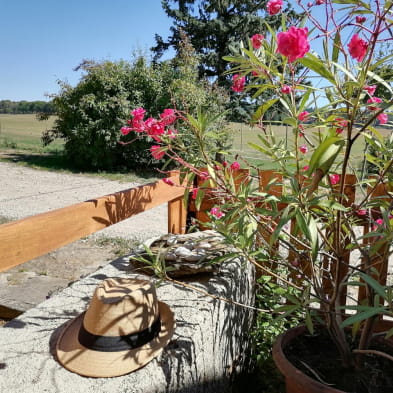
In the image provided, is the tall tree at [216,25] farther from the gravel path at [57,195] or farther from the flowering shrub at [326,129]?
the flowering shrub at [326,129]

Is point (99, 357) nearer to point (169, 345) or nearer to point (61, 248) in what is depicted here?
→ point (169, 345)

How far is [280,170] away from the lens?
1601 millimetres

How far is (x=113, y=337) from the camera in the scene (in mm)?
1255

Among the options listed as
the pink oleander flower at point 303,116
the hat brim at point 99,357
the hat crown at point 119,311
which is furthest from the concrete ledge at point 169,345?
the pink oleander flower at point 303,116

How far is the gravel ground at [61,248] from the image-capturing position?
302cm

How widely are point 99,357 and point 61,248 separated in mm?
3347

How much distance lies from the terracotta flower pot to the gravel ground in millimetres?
1826

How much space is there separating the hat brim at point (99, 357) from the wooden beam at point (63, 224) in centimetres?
36

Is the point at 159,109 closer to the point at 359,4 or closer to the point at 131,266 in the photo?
the point at 131,266

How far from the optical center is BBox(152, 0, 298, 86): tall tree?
18.3 metres

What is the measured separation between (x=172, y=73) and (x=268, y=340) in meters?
9.45

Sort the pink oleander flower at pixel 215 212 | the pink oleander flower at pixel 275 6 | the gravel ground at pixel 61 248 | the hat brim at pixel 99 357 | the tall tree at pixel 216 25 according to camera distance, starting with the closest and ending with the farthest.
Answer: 1. the hat brim at pixel 99 357
2. the pink oleander flower at pixel 275 6
3. the pink oleander flower at pixel 215 212
4. the gravel ground at pixel 61 248
5. the tall tree at pixel 216 25

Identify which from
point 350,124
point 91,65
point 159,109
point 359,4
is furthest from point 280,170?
point 91,65

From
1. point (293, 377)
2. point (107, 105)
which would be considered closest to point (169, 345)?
point (293, 377)
